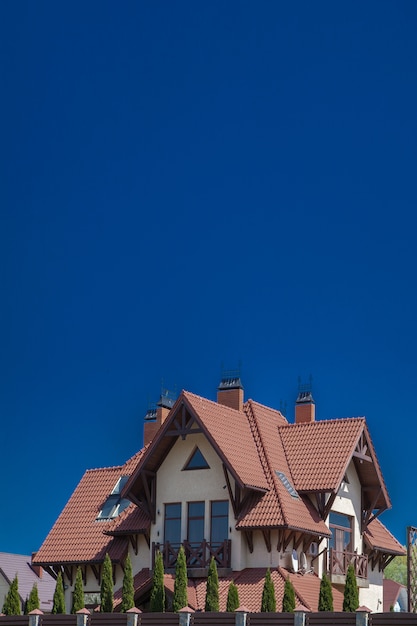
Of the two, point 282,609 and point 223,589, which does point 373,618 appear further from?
point 223,589

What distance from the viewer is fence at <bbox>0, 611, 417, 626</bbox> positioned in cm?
2264

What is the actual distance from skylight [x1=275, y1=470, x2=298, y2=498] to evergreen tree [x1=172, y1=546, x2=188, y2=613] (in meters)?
4.35

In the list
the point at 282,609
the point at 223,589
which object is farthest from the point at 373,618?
the point at 223,589

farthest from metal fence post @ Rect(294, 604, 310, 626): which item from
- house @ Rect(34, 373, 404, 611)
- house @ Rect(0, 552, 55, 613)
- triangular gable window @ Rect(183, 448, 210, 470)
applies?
house @ Rect(0, 552, 55, 613)

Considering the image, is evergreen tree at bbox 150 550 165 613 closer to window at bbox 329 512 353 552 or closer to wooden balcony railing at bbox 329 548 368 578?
wooden balcony railing at bbox 329 548 368 578

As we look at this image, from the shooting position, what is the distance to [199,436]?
33.7 m

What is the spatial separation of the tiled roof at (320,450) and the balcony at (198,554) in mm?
3286

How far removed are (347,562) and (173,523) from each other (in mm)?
5706

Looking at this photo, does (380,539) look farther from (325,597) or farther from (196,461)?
(325,597)

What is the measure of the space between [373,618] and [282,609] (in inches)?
244

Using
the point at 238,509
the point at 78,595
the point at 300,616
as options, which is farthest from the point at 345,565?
the point at 300,616

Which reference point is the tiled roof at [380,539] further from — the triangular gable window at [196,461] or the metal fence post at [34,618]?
the metal fence post at [34,618]

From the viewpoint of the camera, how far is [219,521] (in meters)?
32.6

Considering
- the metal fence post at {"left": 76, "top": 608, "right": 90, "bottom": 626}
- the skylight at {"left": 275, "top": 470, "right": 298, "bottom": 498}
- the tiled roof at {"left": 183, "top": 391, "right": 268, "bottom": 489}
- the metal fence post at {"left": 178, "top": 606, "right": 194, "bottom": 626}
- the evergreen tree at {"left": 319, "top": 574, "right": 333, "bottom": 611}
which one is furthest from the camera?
the skylight at {"left": 275, "top": 470, "right": 298, "bottom": 498}
